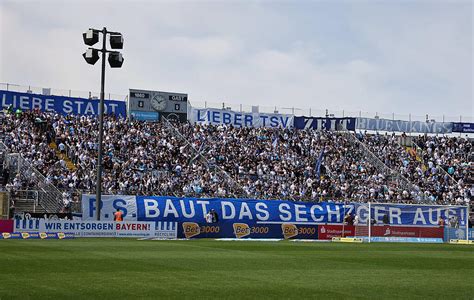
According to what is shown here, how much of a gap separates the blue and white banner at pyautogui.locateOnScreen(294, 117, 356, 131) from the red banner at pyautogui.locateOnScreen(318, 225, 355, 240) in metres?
22.4

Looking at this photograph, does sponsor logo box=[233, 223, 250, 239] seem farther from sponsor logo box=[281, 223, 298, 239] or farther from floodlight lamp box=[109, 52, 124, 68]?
floodlight lamp box=[109, 52, 124, 68]

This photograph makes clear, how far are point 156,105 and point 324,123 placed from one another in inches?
650

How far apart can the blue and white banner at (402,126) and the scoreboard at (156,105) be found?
705 inches

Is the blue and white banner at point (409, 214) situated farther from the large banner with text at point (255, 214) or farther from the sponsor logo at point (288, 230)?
the sponsor logo at point (288, 230)

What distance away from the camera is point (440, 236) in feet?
140

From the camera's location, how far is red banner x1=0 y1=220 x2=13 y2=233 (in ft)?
103

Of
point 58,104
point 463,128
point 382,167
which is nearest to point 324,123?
point 382,167

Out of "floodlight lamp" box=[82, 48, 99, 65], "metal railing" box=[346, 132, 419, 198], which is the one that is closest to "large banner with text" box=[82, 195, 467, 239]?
"metal railing" box=[346, 132, 419, 198]

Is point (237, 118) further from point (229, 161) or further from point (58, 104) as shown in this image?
point (58, 104)

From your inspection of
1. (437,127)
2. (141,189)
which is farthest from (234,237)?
(437,127)

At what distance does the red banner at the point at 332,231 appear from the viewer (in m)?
42.0

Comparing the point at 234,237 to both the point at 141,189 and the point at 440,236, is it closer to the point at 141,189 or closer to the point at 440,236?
the point at 141,189

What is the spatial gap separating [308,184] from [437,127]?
79.5 feet

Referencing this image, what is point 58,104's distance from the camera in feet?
177
